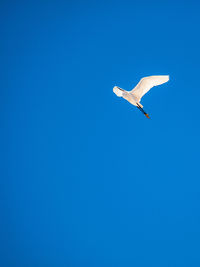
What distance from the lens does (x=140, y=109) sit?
15.2m

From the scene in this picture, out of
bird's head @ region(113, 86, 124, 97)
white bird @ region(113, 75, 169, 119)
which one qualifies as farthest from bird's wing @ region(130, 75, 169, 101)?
bird's head @ region(113, 86, 124, 97)

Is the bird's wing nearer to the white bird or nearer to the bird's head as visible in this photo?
the white bird

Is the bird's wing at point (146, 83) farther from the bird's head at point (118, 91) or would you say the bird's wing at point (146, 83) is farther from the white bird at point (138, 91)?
the bird's head at point (118, 91)

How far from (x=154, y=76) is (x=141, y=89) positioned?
0.93 m

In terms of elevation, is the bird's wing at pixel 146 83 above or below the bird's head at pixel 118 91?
below

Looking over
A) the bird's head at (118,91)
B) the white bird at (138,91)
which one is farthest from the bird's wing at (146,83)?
the bird's head at (118,91)

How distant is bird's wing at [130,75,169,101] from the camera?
14429 millimetres

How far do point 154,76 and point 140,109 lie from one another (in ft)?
4.98

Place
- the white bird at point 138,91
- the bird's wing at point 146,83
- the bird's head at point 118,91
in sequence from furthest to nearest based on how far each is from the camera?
the bird's head at point 118,91, the white bird at point 138,91, the bird's wing at point 146,83

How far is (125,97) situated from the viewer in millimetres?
15336

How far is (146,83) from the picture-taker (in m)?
14.9

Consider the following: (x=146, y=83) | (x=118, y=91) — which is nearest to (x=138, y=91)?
(x=146, y=83)

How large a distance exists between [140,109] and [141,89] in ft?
2.63

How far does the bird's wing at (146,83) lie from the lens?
14429 mm
